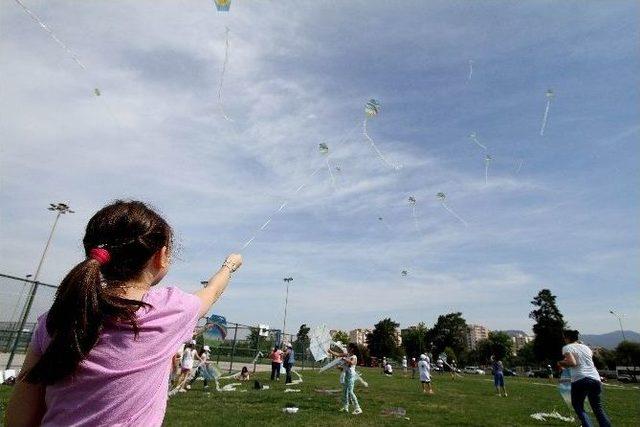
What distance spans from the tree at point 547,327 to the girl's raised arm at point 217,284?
90.5 meters

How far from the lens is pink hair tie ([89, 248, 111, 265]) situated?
1.60m

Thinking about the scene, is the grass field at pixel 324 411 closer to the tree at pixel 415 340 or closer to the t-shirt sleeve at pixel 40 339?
the t-shirt sleeve at pixel 40 339

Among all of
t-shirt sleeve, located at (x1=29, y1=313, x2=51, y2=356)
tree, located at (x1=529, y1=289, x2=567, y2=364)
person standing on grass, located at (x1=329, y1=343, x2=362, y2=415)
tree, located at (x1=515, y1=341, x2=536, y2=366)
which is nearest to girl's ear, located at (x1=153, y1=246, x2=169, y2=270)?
t-shirt sleeve, located at (x1=29, y1=313, x2=51, y2=356)

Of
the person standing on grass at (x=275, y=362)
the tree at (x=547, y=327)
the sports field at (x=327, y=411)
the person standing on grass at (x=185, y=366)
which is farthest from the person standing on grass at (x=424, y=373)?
the tree at (x=547, y=327)

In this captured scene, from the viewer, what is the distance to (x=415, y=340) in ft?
446

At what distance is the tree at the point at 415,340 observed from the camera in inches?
5106

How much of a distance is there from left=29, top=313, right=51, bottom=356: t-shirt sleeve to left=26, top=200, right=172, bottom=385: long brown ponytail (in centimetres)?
3

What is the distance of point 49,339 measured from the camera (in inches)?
59.1

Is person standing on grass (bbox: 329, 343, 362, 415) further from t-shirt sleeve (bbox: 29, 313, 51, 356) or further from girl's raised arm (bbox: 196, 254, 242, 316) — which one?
t-shirt sleeve (bbox: 29, 313, 51, 356)

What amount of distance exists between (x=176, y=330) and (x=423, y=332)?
5531 inches

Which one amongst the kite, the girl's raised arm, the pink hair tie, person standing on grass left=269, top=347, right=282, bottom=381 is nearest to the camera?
the pink hair tie

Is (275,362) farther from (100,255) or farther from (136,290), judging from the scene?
(100,255)

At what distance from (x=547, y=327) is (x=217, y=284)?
95.1 metres

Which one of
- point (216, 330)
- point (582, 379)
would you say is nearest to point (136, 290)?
point (582, 379)
